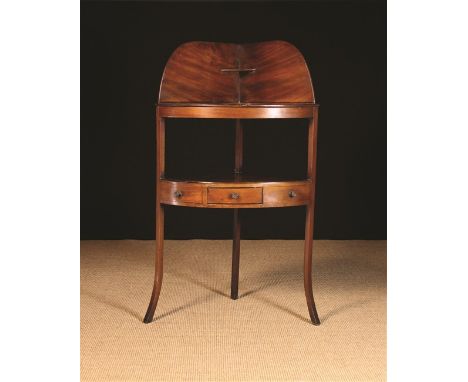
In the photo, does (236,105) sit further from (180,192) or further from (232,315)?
(232,315)

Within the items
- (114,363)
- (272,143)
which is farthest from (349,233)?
(114,363)

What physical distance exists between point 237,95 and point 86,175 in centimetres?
155

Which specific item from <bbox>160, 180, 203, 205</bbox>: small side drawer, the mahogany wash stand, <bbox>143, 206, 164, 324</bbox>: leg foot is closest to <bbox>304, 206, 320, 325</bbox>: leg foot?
the mahogany wash stand

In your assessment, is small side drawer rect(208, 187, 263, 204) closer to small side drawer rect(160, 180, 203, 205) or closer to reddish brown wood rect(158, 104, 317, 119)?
small side drawer rect(160, 180, 203, 205)

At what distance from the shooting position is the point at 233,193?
2.62 metres

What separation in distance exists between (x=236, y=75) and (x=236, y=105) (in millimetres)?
362

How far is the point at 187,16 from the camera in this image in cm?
419

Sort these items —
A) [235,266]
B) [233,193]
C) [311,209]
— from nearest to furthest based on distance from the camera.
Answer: [233,193] → [311,209] → [235,266]

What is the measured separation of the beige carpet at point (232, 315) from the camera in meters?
2.25


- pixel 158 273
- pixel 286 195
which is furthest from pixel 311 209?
pixel 158 273

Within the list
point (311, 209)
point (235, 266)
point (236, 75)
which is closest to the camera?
point (311, 209)

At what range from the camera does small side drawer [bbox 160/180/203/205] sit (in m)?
2.63

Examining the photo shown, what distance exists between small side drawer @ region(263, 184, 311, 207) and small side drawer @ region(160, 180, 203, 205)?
0.21 metres

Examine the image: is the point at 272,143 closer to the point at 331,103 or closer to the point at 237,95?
the point at 331,103
